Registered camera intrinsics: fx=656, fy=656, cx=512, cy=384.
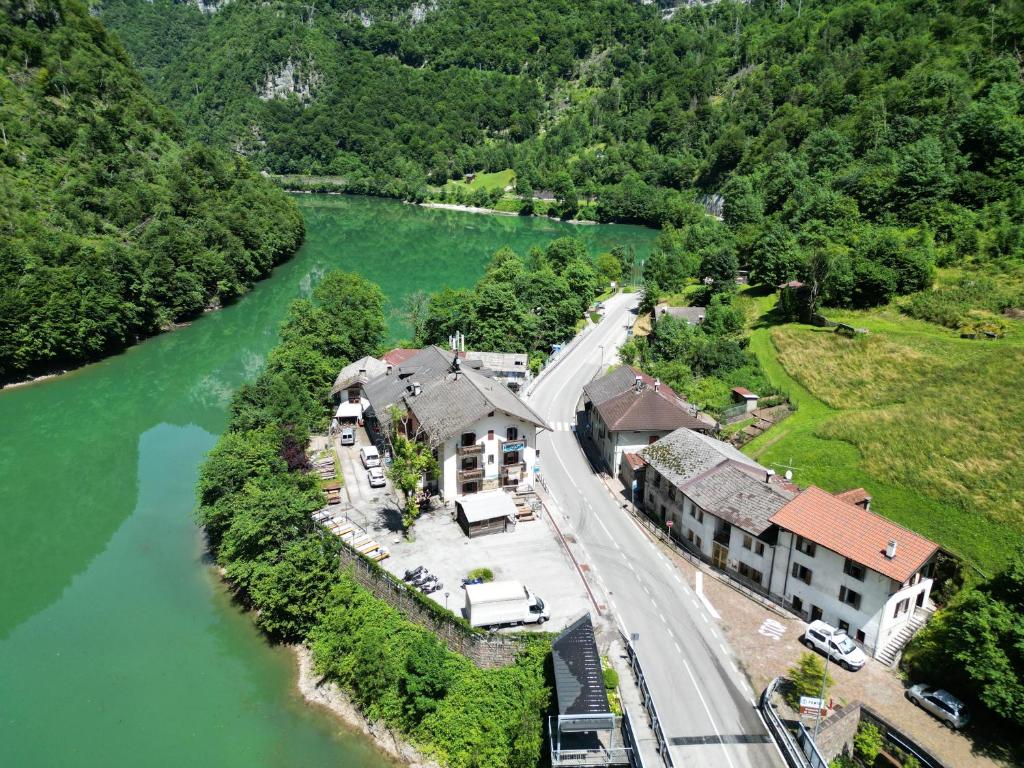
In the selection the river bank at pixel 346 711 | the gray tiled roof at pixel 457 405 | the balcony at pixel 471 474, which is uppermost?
the gray tiled roof at pixel 457 405

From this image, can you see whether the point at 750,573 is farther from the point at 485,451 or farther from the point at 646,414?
the point at 485,451

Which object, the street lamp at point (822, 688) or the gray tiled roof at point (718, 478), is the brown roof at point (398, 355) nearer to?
the gray tiled roof at point (718, 478)

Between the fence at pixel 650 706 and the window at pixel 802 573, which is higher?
the window at pixel 802 573

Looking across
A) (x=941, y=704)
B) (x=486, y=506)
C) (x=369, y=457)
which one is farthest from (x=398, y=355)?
(x=941, y=704)

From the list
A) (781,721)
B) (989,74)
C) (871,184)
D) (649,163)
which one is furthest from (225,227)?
(649,163)

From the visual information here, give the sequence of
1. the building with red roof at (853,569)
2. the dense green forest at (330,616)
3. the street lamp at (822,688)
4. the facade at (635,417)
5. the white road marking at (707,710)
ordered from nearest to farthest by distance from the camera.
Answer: the street lamp at (822,688) → the white road marking at (707,710) → the dense green forest at (330,616) → the building with red roof at (853,569) → the facade at (635,417)

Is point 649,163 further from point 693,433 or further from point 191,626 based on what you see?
point 191,626

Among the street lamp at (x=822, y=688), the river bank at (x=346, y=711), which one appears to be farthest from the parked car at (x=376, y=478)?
the street lamp at (x=822, y=688)
